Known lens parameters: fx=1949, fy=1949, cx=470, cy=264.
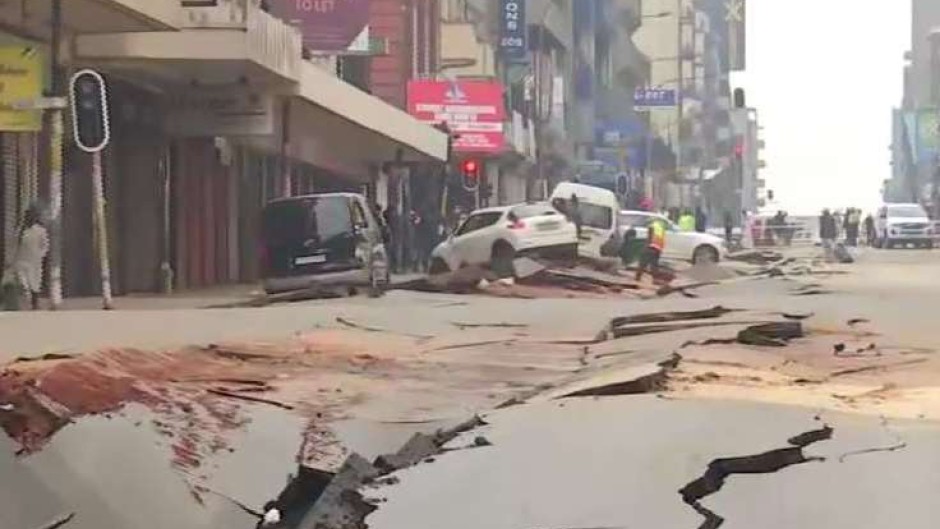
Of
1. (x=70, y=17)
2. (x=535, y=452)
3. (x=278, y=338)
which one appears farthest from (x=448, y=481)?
(x=70, y=17)

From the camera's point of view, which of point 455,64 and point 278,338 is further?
point 455,64

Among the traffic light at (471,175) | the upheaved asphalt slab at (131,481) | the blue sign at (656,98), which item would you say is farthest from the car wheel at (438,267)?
the blue sign at (656,98)

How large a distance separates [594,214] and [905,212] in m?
30.1

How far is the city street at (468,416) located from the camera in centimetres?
805

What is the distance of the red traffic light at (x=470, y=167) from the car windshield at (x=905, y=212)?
25.4 meters

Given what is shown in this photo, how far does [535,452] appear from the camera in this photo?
9211 mm

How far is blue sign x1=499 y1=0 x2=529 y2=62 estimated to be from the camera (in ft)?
227

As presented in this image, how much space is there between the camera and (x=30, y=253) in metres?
24.6

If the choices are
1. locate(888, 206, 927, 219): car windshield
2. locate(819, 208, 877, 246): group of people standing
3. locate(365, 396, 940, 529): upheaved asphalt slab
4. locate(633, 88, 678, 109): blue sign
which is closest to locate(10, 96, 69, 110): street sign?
locate(365, 396, 940, 529): upheaved asphalt slab

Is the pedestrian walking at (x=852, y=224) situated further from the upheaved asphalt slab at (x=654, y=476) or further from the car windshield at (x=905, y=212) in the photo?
the upheaved asphalt slab at (x=654, y=476)

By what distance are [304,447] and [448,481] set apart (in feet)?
3.68

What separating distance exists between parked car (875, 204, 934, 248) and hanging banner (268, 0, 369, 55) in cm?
3565

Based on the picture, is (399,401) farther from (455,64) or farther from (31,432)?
(455,64)

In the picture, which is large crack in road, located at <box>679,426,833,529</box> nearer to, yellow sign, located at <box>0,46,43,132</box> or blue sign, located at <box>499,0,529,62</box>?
yellow sign, located at <box>0,46,43,132</box>
